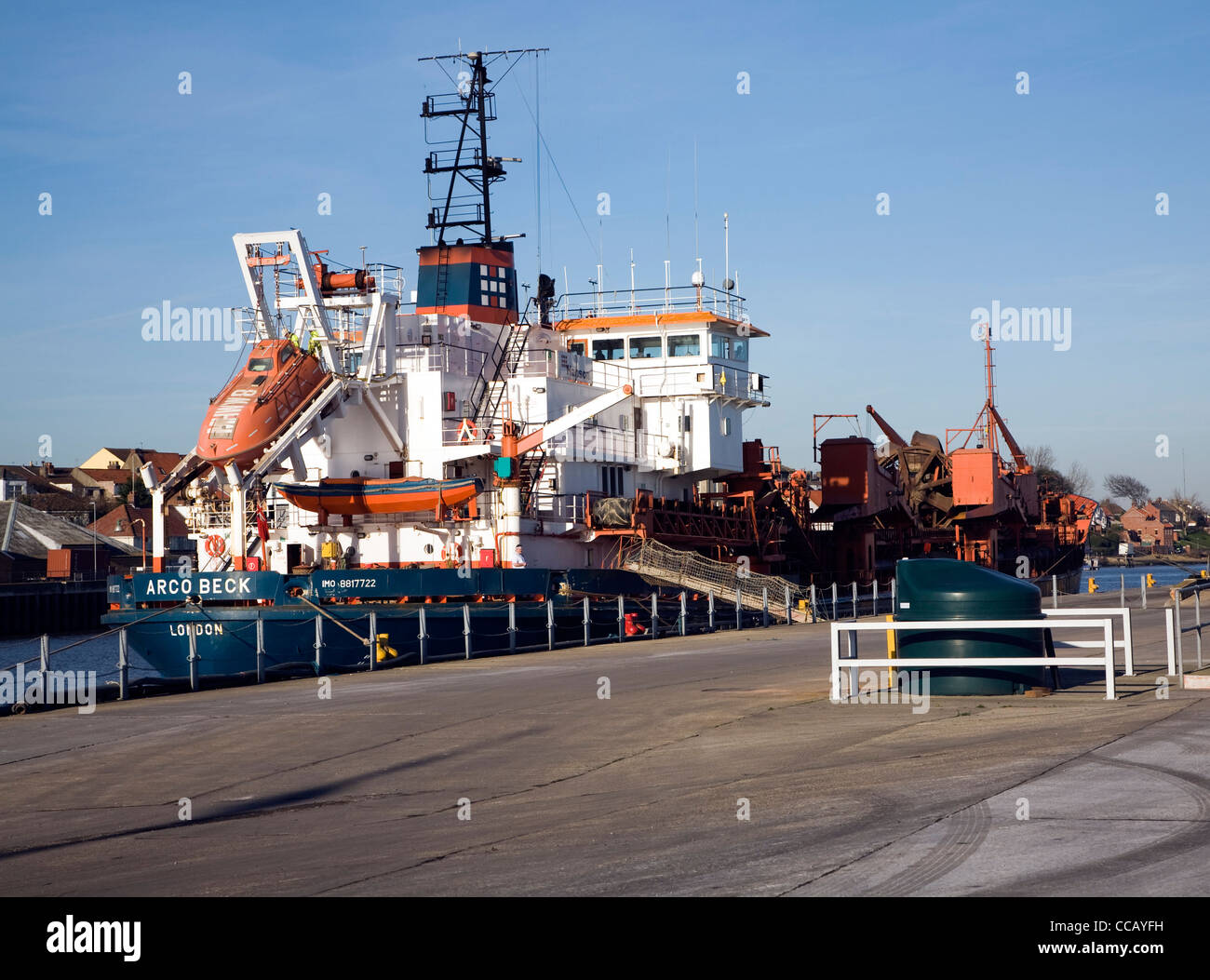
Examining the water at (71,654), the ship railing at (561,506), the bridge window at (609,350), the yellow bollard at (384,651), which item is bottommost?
the water at (71,654)

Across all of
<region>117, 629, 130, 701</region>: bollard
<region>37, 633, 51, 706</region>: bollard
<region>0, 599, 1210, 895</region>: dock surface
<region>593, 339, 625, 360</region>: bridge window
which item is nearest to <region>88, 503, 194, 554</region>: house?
<region>593, 339, 625, 360</region>: bridge window

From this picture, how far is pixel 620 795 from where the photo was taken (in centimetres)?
937

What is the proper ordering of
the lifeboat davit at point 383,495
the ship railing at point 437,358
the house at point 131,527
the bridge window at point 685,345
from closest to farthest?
the lifeboat davit at point 383,495 → the ship railing at point 437,358 → the bridge window at point 685,345 → the house at point 131,527

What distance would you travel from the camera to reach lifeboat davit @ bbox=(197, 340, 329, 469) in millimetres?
25625

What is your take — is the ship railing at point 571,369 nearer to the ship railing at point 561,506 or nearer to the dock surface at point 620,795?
the ship railing at point 561,506

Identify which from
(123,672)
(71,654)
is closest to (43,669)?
(123,672)

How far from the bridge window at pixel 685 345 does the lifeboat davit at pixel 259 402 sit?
13835mm

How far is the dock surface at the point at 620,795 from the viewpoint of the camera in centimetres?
665

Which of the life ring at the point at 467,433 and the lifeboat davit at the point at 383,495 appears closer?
the lifeboat davit at the point at 383,495

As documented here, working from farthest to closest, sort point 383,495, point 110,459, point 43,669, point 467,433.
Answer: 1. point 110,459
2. point 467,433
3. point 383,495
4. point 43,669

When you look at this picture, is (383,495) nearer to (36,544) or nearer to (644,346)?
(644,346)

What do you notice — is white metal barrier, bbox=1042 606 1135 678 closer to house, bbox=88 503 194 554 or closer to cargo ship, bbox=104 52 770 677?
cargo ship, bbox=104 52 770 677

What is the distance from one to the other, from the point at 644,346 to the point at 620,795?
99.5 feet

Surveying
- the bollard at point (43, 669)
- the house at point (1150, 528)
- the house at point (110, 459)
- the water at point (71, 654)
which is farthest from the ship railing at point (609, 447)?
the house at point (1150, 528)
